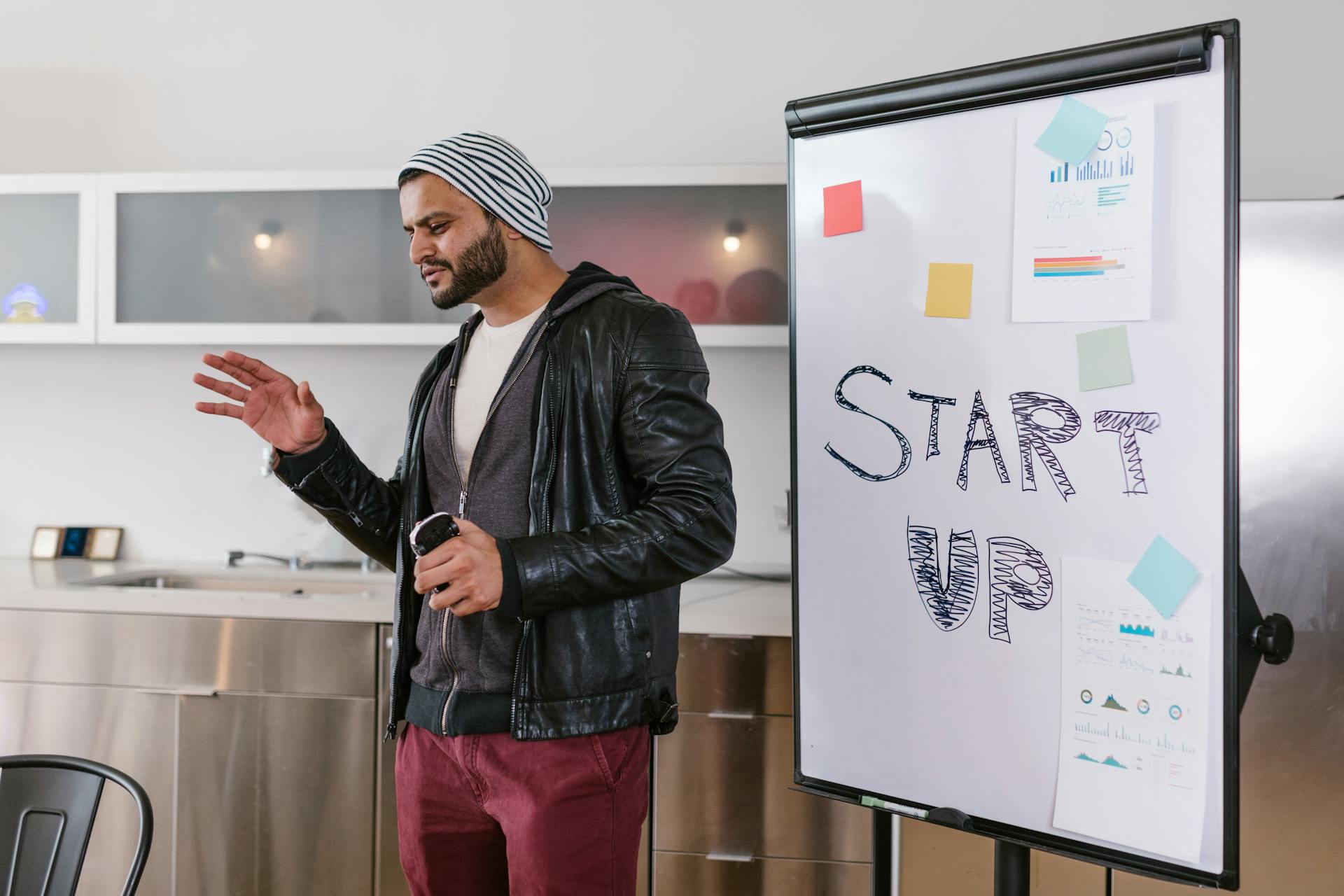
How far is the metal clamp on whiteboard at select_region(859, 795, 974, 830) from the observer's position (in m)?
1.13

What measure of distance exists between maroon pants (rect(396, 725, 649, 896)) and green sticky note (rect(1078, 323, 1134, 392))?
68 centimetres

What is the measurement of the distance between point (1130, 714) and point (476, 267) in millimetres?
925

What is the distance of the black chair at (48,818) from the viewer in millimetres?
1118

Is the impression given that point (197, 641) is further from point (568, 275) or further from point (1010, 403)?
point (1010, 403)

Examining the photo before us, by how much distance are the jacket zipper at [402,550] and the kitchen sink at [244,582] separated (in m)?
1.13

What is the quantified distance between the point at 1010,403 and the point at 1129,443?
0.44ft

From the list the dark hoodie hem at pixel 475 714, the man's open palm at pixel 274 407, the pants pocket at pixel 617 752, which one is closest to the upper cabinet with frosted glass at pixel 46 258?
the man's open palm at pixel 274 407

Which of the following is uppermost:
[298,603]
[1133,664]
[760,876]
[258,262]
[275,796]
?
[258,262]

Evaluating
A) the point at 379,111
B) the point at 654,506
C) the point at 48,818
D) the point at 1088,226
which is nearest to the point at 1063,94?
the point at 1088,226

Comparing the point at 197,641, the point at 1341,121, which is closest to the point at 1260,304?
the point at 1341,121

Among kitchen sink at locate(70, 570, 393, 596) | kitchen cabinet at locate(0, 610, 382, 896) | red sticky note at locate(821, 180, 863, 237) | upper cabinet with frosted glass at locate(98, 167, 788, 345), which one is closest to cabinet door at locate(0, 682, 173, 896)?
kitchen cabinet at locate(0, 610, 382, 896)

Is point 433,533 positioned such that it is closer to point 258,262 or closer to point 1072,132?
point 1072,132

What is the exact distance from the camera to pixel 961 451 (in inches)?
44.9

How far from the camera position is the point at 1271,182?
2451 millimetres
